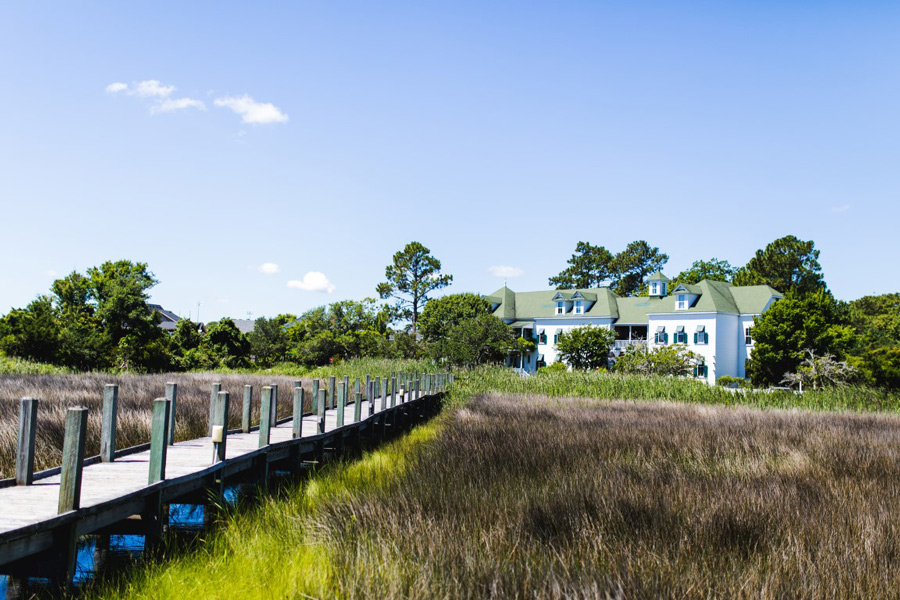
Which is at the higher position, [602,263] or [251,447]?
[602,263]

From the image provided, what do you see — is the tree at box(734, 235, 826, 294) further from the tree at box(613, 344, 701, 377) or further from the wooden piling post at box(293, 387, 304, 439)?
the wooden piling post at box(293, 387, 304, 439)

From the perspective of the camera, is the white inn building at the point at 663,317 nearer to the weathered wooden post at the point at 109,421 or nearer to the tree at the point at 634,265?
the tree at the point at 634,265

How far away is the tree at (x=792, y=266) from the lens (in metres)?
58.1

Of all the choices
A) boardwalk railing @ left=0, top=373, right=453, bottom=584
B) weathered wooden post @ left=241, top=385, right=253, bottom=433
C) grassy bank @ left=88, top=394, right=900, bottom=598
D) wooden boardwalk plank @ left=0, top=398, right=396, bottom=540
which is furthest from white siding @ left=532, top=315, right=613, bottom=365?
wooden boardwalk plank @ left=0, top=398, right=396, bottom=540

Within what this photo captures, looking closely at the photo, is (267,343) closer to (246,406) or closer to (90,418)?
(90,418)

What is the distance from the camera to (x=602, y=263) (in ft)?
233

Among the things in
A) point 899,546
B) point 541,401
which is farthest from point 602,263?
point 899,546

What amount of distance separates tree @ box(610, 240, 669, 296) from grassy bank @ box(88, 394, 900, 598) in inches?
2497

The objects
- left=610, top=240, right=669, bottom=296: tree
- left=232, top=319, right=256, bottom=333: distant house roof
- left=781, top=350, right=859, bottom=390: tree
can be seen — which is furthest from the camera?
left=232, top=319, right=256, bottom=333: distant house roof

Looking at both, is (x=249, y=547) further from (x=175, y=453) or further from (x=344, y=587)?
(x=175, y=453)

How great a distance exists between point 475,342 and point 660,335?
47.9ft

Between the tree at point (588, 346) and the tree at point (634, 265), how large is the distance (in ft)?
74.1

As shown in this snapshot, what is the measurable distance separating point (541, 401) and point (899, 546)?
47.7 ft

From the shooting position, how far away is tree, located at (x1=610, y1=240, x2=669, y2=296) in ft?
230
